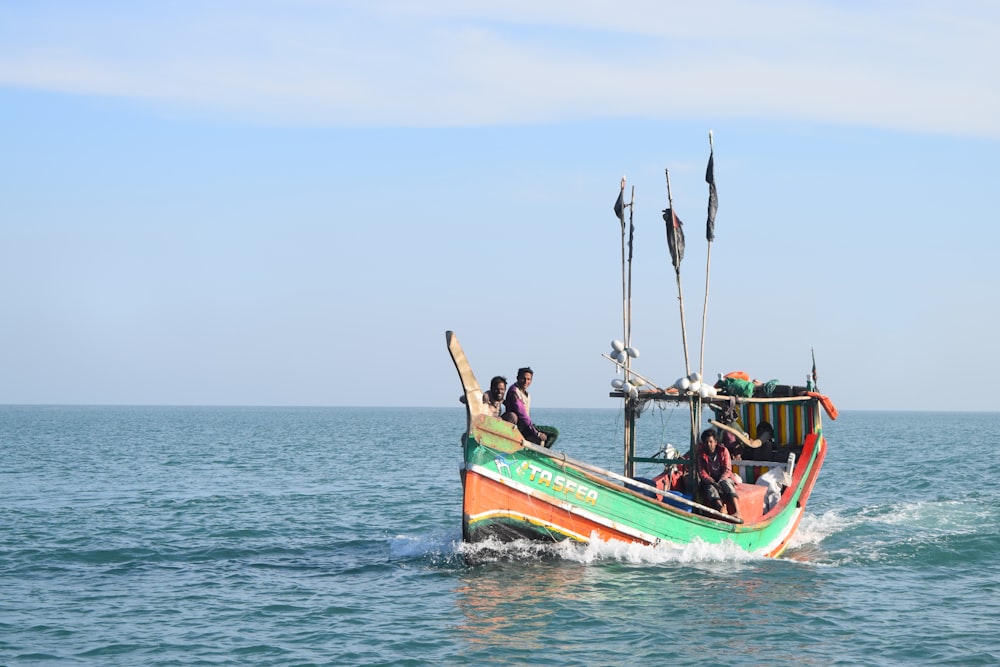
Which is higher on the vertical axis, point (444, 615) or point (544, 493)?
point (544, 493)

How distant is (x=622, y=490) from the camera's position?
16984 mm

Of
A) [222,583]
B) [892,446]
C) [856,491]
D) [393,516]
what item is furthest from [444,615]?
[892,446]

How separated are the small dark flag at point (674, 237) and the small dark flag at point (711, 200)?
976mm

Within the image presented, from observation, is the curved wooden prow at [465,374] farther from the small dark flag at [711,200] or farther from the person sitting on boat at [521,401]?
the small dark flag at [711,200]

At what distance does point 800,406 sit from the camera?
861 inches

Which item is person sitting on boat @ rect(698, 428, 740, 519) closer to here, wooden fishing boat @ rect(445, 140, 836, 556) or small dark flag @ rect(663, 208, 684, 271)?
wooden fishing boat @ rect(445, 140, 836, 556)

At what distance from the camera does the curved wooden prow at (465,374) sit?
1605cm

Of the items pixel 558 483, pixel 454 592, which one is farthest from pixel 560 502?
pixel 454 592

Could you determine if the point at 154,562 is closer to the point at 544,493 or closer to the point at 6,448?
the point at 544,493

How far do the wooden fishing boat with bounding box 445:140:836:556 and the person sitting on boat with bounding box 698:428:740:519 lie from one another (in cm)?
12

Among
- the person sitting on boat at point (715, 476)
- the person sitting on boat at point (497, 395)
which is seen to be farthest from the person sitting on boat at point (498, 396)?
the person sitting on boat at point (715, 476)

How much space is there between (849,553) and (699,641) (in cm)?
779

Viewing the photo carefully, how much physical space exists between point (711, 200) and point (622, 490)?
21.4 feet

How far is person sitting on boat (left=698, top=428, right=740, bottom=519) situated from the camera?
59.8 feet
